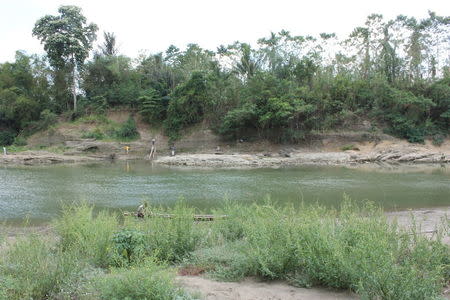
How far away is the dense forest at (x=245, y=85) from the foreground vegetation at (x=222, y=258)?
30977mm

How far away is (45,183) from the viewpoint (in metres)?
22.0

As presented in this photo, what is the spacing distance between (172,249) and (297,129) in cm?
3423

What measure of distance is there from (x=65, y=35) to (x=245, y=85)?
21.2 metres

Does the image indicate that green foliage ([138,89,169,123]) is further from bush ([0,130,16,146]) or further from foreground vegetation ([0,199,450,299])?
foreground vegetation ([0,199,450,299])

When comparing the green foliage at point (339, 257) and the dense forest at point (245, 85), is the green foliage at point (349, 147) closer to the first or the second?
the dense forest at point (245, 85)

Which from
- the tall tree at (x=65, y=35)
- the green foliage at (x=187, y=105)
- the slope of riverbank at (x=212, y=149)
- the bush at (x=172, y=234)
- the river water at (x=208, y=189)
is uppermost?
the tall tree at (x=65, y=35)

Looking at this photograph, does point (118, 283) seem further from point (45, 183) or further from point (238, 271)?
point (45, 183)

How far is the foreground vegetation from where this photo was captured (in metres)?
4.20

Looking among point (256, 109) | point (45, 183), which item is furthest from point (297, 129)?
point (45, 183)

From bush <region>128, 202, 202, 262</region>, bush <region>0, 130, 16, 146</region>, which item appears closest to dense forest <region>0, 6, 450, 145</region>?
bush <region>0, 130, 16, 146</region>

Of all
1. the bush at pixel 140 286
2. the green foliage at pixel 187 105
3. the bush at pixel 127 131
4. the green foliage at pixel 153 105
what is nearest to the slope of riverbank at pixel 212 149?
the bush at pixel 127 131

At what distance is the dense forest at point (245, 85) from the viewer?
1510 inches

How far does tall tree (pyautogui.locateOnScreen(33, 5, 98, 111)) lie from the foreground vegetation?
39.5 meters

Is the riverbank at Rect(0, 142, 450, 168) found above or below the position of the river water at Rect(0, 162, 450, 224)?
above
